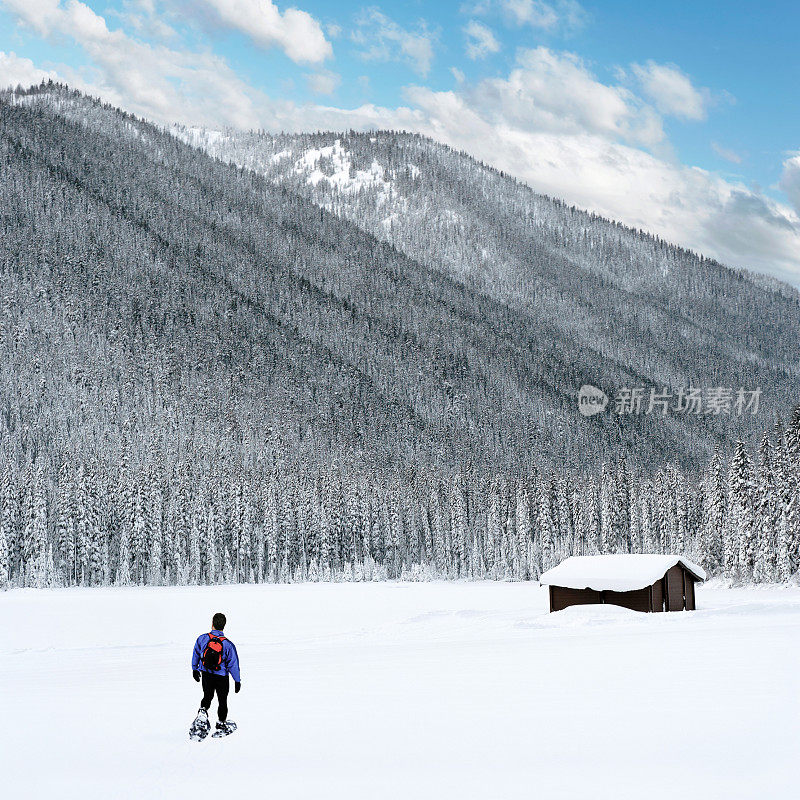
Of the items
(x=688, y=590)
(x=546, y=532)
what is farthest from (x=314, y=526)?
(x=688, y=590)

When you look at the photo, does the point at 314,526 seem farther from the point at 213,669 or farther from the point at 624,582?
the point at 213,669

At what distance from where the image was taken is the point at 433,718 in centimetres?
1477

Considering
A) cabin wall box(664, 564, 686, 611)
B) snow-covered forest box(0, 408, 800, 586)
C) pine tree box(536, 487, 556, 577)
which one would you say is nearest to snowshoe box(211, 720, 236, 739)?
cabin wall box(664, 564, 686, 611)

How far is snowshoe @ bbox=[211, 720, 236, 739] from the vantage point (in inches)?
526

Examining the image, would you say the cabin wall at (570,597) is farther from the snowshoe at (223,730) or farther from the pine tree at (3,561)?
the pine tree at (3,561)

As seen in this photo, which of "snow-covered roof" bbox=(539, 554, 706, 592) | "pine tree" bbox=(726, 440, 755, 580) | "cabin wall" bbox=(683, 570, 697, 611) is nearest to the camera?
"snow-covered roof" bbox=(539, 554, 706, 592)

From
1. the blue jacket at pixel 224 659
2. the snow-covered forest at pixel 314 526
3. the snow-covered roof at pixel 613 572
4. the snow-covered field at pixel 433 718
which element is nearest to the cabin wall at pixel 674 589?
the snow-covered roof at pixel 613 572

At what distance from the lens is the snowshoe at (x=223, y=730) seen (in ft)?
43.8

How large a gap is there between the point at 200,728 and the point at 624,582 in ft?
110

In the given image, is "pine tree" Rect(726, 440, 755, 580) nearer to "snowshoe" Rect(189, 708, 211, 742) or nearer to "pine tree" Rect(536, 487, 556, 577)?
"pine tree" Rect(536, 487, 556, 577)

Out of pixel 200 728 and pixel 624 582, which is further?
pixel 624 582

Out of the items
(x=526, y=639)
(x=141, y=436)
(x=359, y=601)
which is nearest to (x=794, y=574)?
(x=359, y=601)

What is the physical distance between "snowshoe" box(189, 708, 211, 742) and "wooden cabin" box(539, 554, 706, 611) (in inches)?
1255

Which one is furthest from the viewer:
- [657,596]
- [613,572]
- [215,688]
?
[613,572]
